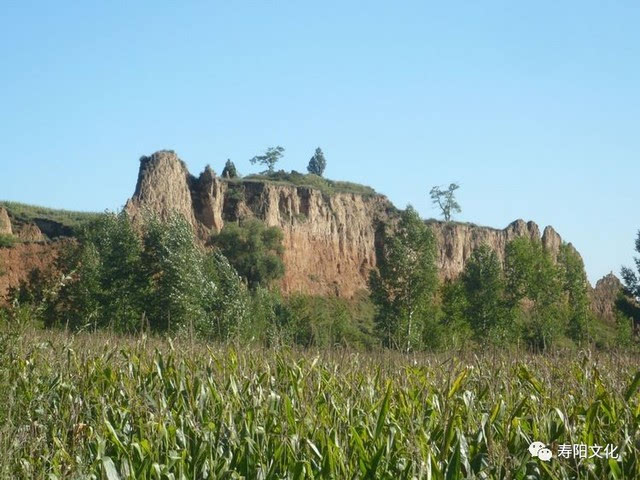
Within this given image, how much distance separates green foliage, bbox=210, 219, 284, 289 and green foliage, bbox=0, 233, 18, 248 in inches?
672

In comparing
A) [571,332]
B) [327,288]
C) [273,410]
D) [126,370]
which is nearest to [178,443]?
[273,410]

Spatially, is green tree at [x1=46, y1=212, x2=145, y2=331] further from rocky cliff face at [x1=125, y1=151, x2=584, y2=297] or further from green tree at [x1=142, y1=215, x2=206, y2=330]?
rocky cliff face at [x1=125, y1=151, x2=584, y2=297]

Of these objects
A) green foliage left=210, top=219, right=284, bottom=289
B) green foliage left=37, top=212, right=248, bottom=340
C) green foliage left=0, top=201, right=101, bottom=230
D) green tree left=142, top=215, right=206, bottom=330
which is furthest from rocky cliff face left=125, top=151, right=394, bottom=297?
green tree left=142, top=215, right=206, bottom=330

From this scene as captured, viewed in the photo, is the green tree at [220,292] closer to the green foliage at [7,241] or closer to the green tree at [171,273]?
the green tree at [171,273]

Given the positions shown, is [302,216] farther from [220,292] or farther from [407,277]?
[220,292]

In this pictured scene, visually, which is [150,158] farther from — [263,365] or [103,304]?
[263,365]

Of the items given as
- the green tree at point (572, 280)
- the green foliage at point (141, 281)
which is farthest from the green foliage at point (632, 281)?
the green foliage at point (141, 281)

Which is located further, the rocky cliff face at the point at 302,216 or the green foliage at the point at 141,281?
the rocky cliff face at the point at 302,216

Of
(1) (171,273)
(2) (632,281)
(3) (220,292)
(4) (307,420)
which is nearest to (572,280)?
(2) (632,281)

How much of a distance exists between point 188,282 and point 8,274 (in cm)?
2360

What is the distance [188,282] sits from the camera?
4372 centimetres

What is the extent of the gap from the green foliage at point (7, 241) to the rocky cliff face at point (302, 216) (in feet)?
31.6

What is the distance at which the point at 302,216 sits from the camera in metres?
89.8

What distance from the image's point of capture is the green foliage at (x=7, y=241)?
65688 mm
